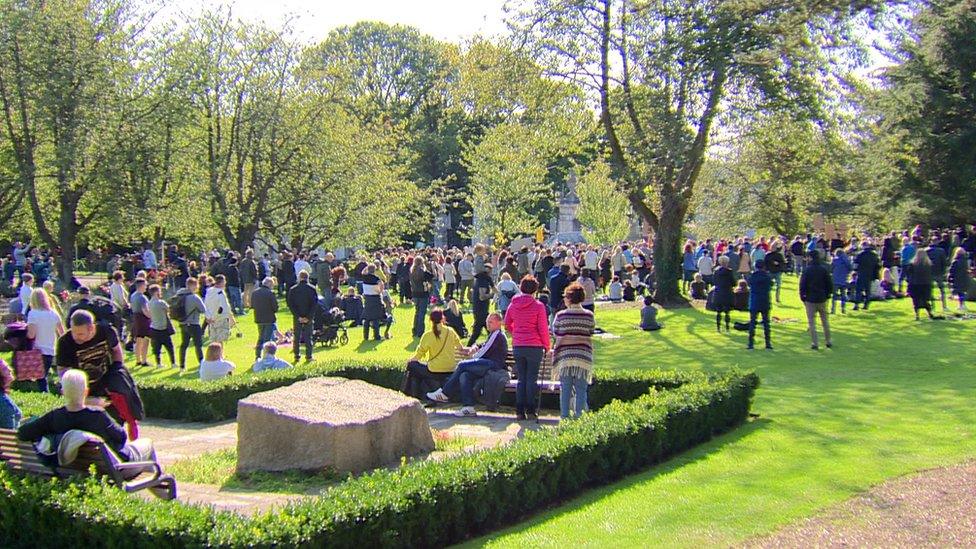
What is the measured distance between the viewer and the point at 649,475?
880 cm

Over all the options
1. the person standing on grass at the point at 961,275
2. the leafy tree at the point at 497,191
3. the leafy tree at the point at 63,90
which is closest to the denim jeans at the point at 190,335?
the leafy tree at the point at 63,90

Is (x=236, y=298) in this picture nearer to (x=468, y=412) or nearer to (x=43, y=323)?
(x=43, y=323)

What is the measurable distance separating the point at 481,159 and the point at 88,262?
21164 mm

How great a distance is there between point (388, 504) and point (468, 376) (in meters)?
6.09

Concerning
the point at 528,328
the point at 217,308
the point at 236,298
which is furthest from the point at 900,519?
the point at 236,298

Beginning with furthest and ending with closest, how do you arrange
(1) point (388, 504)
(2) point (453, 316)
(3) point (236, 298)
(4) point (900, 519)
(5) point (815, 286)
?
(3) point (236, 298)
(2) point (453, 316)
(5) point (815, 286)
(4) point (900, 519)
(1) point (388, 504)

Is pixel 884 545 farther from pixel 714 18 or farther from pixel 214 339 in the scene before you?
pixel 714 18

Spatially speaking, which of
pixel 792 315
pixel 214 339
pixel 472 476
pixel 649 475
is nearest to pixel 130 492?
pixel 472 476

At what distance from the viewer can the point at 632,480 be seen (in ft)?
28.4

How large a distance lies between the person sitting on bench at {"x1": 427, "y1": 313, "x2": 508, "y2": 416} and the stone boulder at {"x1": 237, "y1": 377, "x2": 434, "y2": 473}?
2.70 metres

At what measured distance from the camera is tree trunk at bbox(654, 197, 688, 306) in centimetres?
2442

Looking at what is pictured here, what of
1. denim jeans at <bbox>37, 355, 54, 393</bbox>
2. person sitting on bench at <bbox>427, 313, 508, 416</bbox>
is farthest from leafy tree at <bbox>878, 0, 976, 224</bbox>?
denim jeans at <bbox>37, 355, 54, 393</bbox>

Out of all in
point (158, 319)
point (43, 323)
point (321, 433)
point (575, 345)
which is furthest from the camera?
point (158, 319)

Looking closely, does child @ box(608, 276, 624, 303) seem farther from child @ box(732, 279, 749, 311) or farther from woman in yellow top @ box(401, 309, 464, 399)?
woman in yellow top @ box(401, 309, 464, 399)
